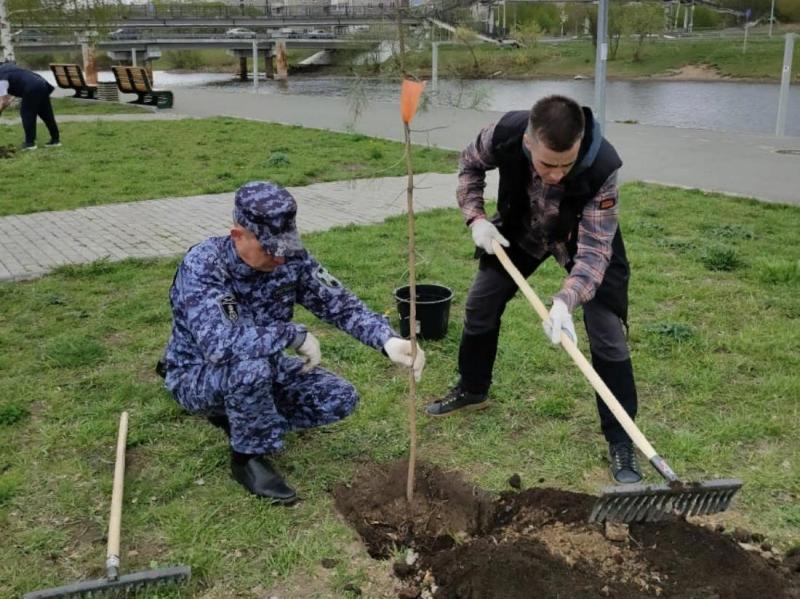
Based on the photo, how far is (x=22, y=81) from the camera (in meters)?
12.1

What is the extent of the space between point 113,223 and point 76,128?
856 centimetres

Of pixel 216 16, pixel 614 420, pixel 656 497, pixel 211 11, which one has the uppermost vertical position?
pixel 211 11

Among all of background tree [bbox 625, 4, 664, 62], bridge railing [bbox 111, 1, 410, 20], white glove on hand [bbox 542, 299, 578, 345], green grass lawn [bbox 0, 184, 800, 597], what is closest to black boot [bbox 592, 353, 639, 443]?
green grass lawn [bbox 0, 184, 800, 597]

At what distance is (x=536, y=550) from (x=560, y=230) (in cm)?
133

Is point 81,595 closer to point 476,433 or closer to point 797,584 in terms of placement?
point 476,433

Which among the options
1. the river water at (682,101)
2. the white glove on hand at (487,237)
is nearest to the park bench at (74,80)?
the river water at (682,101)

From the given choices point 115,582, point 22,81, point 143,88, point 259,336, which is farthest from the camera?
point 143,88

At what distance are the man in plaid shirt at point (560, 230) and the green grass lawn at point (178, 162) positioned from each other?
456 centimetres

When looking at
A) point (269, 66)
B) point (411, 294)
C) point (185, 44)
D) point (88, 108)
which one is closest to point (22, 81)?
point (88, 108)

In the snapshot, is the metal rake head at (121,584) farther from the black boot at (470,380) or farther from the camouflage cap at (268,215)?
the black boot at (470,380)

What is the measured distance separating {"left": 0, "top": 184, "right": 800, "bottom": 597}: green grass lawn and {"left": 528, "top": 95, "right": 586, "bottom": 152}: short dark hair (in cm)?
149

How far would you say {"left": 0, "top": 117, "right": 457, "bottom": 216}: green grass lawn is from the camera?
9539 millimetres

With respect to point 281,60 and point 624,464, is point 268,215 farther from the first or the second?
point 281,60

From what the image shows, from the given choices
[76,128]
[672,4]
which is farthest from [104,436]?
[672,4]
